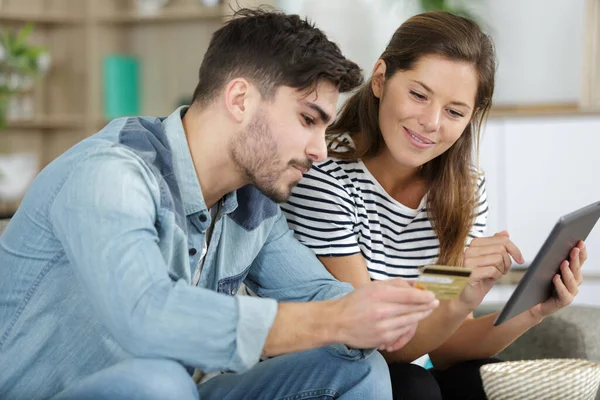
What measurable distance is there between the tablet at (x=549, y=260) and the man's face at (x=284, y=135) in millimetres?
438

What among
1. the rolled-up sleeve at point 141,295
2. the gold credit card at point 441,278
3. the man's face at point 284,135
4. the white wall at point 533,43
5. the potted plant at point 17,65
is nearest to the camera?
the rolled-up sleeve at point 141,295

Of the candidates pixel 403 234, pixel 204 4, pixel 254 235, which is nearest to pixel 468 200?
A: pixel 403 234

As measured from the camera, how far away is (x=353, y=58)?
411 centimetres

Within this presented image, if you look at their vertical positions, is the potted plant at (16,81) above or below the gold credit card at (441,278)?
below

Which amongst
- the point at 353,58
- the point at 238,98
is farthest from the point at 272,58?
the point at 353,58

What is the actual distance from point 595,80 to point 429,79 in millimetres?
2008

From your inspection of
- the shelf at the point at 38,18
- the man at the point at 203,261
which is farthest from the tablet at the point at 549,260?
the shelf at the point at 38,18

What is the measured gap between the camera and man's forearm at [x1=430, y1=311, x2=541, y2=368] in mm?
1937

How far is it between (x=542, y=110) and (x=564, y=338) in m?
1.80

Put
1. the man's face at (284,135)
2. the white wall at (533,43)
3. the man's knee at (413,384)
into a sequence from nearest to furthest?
the man's face at (284,135)
the man's knee at (413,384)
the white wall at (533,43)

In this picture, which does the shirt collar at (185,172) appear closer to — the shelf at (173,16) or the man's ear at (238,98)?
the man's ear at (238,98)

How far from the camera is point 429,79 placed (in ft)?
6.22

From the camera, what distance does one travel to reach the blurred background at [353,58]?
360 centimetres

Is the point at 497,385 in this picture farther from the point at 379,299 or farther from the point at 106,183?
the point at 106,183
